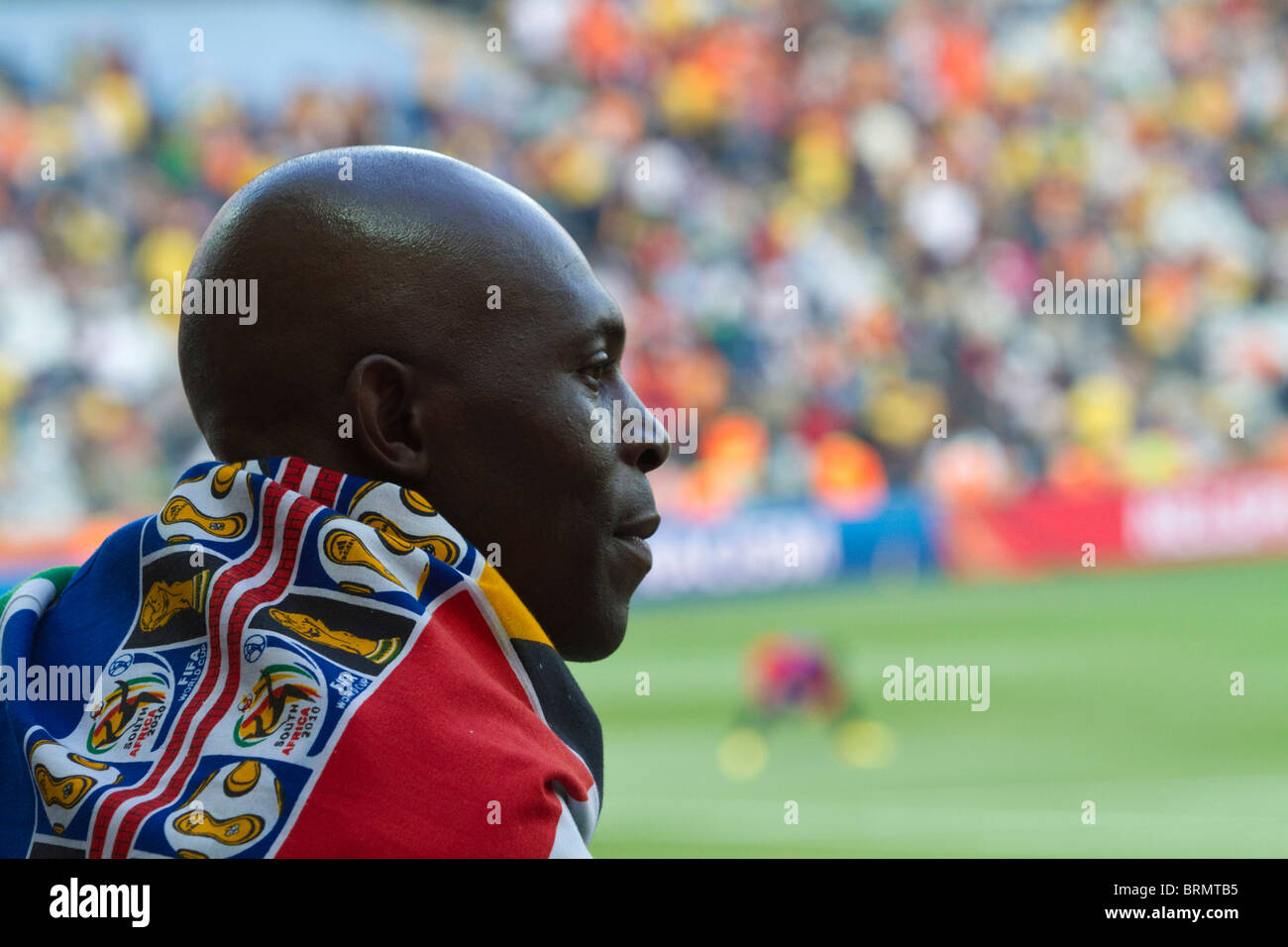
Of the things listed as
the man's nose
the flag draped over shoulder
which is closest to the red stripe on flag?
the flag draped over shoulder

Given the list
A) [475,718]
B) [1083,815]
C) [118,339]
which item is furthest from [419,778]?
[118,339]

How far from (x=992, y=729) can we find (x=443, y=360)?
26.2ft

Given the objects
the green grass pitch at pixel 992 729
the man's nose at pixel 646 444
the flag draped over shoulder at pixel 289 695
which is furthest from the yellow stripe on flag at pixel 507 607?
the green grass pitch at pixel 992 729

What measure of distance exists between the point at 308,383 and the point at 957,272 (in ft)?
47.7

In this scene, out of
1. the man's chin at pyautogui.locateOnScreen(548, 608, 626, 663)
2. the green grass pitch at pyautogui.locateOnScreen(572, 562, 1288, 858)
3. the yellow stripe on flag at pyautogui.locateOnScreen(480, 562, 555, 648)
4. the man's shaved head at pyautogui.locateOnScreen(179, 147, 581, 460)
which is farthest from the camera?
the green grass pitch at pyautogui.locateOnScreen(572, 562, 1288, 858)

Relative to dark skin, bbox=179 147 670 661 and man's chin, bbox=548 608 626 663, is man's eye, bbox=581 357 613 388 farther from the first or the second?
man's chin, bbox=548 608 626 663

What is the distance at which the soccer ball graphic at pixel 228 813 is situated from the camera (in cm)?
107

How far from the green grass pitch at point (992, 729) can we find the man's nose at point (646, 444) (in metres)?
4.95

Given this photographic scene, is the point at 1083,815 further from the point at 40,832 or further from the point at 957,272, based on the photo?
the point at 957,272

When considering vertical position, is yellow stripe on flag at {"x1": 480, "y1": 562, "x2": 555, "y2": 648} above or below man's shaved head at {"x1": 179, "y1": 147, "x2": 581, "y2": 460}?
below

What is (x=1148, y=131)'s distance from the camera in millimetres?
16906

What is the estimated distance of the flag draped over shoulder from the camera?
108 cm

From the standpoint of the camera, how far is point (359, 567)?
1173 millimetres

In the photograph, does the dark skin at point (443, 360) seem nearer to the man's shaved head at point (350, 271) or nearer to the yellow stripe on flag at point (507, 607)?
the man's shaved head at point (350, 271)
